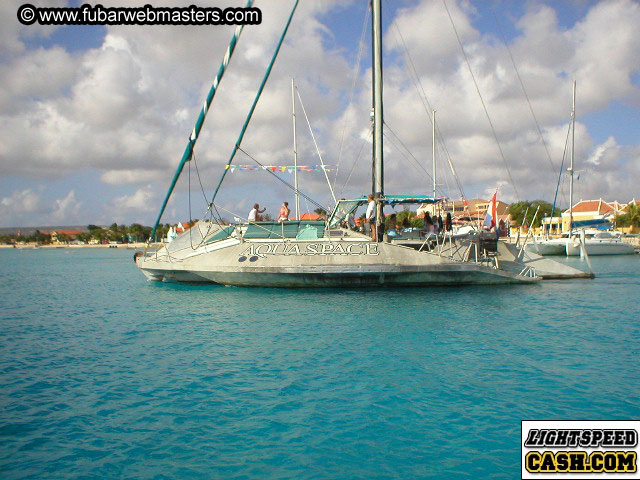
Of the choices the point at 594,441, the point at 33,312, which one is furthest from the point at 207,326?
the point at 594,441

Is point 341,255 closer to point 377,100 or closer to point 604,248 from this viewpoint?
point 377,100

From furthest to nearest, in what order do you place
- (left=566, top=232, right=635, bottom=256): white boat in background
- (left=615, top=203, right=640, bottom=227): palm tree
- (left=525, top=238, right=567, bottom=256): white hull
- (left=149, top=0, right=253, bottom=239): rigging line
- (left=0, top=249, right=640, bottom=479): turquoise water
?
(left=615, top=203, right=640, bottom=227): palm tree → (left=566, top=232, right=635, bottom=256): white boat in background → (left=525, top=238, right=567, bottom=256): white hull → (left=149, top=0, right=253, bottom=239): rigging line → (left=0, top=249, right=640, bottom=479): turquoise water

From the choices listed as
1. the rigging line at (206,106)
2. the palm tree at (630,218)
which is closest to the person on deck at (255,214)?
the rigging line at (206,106)

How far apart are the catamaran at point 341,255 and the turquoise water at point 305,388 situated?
9.67ft

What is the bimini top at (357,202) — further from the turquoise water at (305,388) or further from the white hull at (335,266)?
the turquoise water at (305,388)

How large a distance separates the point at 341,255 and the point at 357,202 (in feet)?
10.3

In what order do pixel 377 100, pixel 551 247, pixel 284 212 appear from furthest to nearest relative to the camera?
pixel 551 247 < pixel 284 212 < pixel 377 100

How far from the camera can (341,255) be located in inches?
623

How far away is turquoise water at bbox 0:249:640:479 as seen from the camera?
188 inches

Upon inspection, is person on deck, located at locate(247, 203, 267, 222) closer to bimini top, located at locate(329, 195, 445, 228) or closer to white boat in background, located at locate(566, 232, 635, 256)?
bimini top, located at locate(329, 195, 445, 228)

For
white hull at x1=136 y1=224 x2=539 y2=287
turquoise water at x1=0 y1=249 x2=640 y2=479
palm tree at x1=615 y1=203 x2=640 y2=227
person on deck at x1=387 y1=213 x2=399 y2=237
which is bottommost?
turquoise water at x1=0 y1=249 x2=640 y2=479

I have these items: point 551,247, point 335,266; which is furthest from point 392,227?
point 551,247

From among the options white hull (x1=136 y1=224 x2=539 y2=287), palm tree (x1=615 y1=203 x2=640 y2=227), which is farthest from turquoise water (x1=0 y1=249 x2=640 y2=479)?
palm tree (x1=615 y1=203 x2=640 y2=227)

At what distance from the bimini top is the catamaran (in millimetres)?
38
